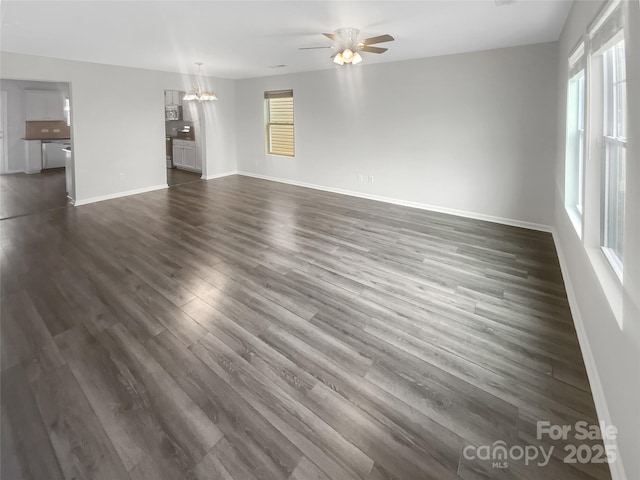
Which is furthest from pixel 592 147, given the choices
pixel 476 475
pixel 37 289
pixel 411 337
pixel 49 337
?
pixel 37 289

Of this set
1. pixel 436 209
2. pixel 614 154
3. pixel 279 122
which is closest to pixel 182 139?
pixel 279 122

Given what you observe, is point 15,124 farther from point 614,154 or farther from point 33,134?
point 614,154

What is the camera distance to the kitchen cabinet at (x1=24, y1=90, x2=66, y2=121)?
939 centimetres

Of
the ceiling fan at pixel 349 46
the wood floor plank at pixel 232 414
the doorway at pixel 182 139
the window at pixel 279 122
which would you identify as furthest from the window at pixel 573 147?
the doorway at pixel 182 139

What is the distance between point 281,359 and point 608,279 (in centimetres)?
193

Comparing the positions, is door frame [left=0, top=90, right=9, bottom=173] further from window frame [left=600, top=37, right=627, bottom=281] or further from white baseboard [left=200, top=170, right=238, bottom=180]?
window frame [left=600, top=37, right=627, bottom=281]

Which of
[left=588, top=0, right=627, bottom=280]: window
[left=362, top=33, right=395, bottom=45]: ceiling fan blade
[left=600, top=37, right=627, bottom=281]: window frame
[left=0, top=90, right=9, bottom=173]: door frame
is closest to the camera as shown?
[left=588, top=0, right=627, bottom=280]: window

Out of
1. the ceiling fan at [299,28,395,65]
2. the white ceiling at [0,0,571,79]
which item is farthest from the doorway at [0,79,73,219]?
the ceiling fan at [299,28,395,65]

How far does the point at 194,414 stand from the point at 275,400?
420mm

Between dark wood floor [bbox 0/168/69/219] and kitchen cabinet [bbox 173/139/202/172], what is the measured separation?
2.93 metres

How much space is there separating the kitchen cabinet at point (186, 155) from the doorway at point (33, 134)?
272 centimetres

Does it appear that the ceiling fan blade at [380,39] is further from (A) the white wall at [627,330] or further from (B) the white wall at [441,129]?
(B) the white wall at [441,129]

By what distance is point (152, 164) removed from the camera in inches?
280

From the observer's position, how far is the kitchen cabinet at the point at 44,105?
9.39 m
